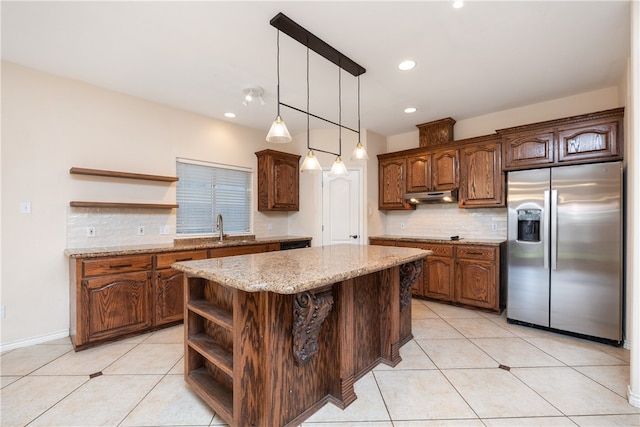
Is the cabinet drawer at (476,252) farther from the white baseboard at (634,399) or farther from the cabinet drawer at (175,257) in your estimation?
the cabinet drawer at (175,257)

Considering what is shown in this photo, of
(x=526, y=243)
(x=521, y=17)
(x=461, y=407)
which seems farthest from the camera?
(x=526, y=243)

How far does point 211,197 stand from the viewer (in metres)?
4.25

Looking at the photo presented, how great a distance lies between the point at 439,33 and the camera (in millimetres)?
2270

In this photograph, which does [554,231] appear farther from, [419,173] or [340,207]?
[340,207]

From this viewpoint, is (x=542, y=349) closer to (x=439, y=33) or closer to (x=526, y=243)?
(x=526, y=243)

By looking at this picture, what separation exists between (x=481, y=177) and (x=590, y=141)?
1.14 meters

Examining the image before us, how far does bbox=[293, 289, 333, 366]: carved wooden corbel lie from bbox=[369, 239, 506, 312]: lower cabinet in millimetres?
2755

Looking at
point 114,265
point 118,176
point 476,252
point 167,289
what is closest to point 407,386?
point 476,252

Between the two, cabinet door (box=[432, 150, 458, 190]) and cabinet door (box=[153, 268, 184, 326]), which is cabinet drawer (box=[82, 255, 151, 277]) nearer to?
cabinet door (box=[153, 268, 184, 326])

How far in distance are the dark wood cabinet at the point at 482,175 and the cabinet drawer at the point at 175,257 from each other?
357cm

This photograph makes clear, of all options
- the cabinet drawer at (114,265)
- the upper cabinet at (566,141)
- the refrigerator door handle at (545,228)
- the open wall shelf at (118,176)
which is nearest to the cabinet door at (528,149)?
the upper cabinet at (566,141)

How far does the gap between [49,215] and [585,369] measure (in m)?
5.10

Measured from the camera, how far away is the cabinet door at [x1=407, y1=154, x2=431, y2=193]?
435 cm

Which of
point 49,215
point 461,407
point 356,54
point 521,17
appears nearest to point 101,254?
point 49,215
